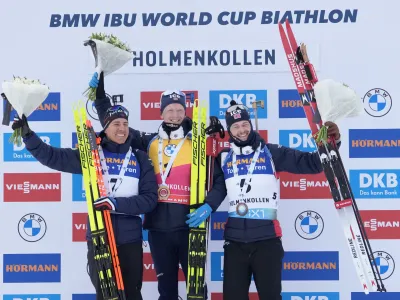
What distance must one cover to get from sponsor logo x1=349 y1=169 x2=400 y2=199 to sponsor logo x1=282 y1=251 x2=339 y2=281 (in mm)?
535

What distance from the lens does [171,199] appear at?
4.12 m

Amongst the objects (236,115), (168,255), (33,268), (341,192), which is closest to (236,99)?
(236,115)

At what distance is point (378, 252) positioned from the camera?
4.79 meters

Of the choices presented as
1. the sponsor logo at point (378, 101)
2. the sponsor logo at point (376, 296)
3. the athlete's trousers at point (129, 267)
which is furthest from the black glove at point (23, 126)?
the sponsor logo at point (376, 296)

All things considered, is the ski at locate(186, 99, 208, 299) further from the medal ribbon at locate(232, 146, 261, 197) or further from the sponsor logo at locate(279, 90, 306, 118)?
the sponsor logo at locate(279, 90, 306, 118)

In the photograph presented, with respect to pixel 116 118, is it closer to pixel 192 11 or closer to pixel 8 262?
pixel 192 11

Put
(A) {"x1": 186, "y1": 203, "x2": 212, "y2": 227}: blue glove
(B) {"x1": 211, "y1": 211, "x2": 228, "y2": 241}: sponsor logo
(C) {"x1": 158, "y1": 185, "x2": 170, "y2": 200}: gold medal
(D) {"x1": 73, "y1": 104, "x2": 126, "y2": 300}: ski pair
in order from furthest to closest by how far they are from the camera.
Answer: (B) {"x1": 211, "y1": 211, "x2": 228, "y2": 241}: sponsor logo < (C) {"x1": 158, "y1": 185, "x2": 170, "y2": 200}: gold medal < (A) {"x1": 186, "y1": 203, "x2": 212, "y2": 227}: blue glove < (D) {"x1": 73, "y1": 104, "x2": 126, "y2": 300}: ski pair

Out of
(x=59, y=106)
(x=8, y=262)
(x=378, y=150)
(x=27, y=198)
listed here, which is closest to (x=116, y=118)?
(x=59, y=106)

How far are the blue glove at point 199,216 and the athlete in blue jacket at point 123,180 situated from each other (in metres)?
0.27

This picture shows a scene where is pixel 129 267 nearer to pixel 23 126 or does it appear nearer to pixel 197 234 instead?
pixel 197 234

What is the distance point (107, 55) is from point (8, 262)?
191 centimetres

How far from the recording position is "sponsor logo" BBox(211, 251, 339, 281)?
4816 mm

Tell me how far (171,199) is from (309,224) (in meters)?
1.29

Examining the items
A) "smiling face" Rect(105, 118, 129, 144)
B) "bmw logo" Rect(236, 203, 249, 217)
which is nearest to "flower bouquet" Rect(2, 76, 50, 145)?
"smiling face" Rect(105, 118, 129, 144)
